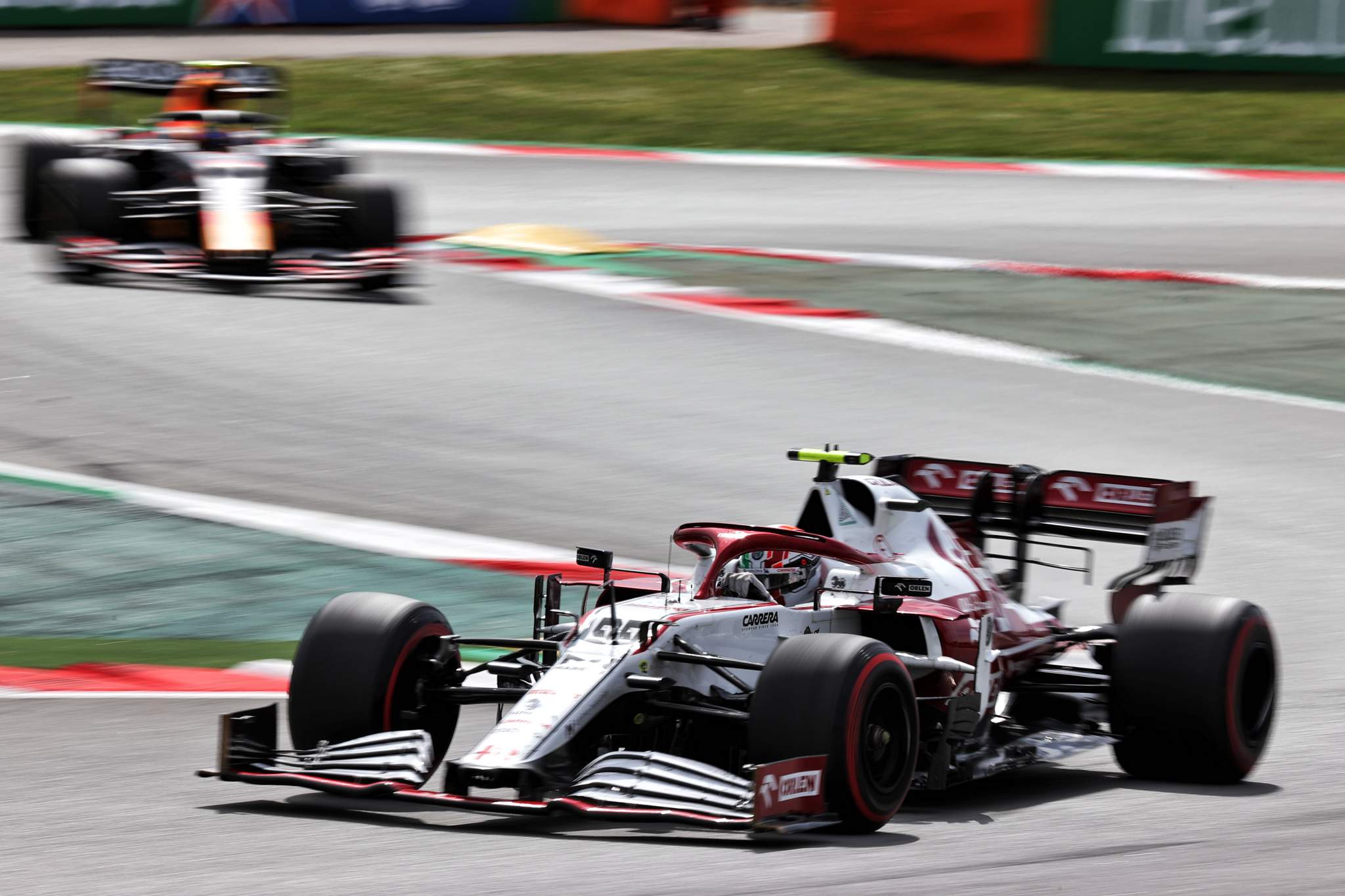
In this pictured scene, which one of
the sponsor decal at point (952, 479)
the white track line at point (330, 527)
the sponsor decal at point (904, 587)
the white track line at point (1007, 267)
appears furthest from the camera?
the white track line at point (1007, 267)

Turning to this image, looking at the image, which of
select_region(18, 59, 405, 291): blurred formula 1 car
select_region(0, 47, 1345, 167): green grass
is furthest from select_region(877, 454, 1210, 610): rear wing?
select_region(0, 47, 1345, 167): green grass

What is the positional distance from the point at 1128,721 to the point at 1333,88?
63.3 feet

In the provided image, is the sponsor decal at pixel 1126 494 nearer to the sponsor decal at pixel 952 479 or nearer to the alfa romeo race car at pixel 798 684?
the alfa romeo race car at pixel 798 684

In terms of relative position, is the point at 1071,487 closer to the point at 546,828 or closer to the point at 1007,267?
the point at 546,828

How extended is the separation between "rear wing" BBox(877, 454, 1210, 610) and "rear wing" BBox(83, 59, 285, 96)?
33.4 ft

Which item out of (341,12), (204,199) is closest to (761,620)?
(204,199)

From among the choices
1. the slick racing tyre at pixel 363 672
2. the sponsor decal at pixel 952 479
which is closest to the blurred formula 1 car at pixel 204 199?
the sponsor decal at pixel 952 479

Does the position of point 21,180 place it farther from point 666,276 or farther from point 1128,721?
point 1128,721

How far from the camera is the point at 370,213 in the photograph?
53.9ft

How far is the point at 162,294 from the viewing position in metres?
15.8

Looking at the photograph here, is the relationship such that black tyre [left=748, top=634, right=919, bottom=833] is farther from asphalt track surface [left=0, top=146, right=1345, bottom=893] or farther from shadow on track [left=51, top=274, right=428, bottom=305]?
shadow on track [left=51, top=274, right=428, bottom=305]

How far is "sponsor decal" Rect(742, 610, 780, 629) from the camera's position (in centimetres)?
704

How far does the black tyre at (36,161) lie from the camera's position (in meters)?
17.1

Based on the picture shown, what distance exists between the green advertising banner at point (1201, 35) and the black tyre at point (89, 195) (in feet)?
46.4
